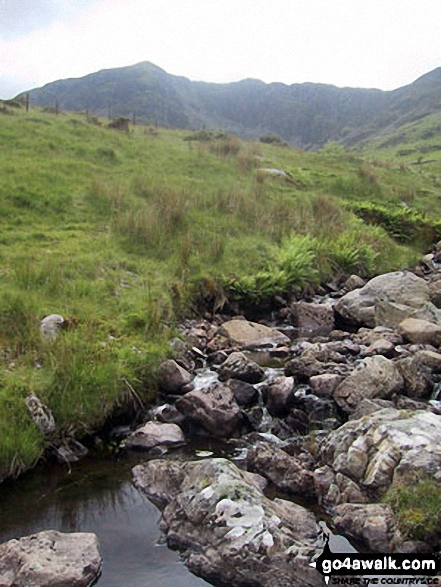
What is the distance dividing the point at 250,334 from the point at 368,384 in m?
3.17

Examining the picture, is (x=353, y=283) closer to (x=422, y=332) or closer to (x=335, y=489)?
(x=422, y=332)

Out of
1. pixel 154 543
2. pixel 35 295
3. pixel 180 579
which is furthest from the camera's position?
pixel 35 295

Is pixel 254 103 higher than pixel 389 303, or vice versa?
pixel 254 103

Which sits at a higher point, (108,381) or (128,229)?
(128,229)

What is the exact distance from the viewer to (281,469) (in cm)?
606

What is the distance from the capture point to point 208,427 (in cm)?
723

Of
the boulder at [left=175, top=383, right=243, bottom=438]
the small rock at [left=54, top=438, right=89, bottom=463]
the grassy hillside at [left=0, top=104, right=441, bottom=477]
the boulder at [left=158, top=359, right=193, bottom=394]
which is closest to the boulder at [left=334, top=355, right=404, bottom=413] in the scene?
the boulder at [left=175, top=383, right=243, bottom=438]

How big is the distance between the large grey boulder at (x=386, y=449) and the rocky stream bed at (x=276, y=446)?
1 centimetres

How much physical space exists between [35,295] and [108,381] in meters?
2.69

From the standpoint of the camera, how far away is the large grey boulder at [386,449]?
5426 mm

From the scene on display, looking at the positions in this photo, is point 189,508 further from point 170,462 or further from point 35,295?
point 35,295

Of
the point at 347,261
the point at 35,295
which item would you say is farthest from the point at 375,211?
the point at 35,295

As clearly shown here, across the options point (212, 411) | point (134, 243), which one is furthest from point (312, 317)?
point (212, 411)

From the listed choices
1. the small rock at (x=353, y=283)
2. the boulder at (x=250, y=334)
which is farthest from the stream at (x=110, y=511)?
the small rock at (x=353, y=283)
